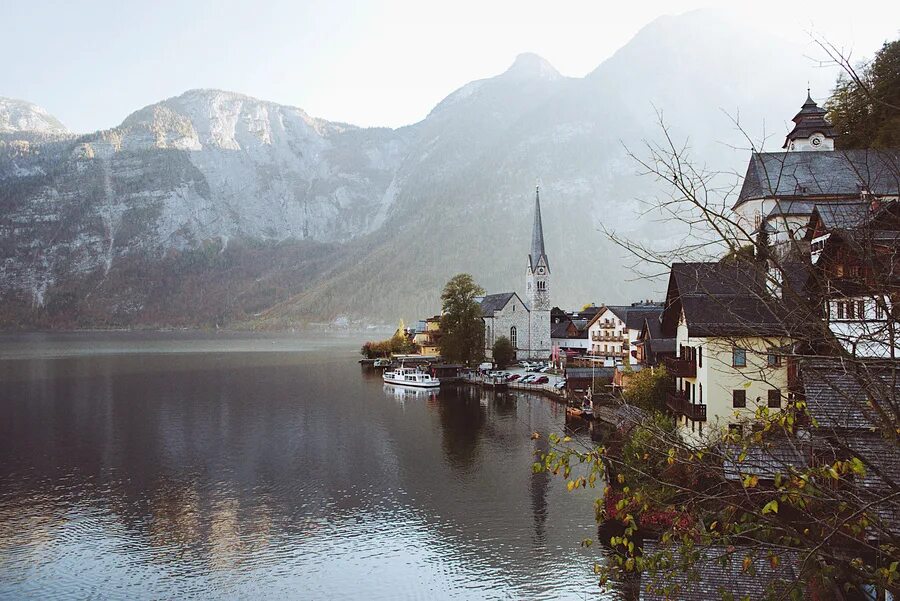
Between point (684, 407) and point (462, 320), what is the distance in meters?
60.5

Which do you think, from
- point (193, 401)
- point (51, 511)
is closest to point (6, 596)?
point (51, 511)

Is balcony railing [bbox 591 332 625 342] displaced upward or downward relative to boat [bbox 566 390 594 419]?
upward

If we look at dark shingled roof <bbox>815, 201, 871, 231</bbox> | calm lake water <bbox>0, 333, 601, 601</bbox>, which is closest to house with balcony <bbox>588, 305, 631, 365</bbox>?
calm lake water <bbox>0, 333, 601, 601</bbox>

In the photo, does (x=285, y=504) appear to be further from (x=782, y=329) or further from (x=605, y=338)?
(x=605, y=338)

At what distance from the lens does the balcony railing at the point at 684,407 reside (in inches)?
1261

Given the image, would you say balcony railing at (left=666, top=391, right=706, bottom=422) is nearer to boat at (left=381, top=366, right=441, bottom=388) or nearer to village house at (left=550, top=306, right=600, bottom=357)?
boat at (left=381, top=366, right=441, bottom=388)

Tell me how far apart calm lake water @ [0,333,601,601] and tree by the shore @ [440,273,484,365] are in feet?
87.4

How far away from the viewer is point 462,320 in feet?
306

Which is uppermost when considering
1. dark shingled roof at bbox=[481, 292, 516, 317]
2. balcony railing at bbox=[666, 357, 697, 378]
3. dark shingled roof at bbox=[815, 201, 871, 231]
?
dark shingled roof at bbox=[481, 292, 516, 317]

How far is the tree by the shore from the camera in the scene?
9338 centimetres

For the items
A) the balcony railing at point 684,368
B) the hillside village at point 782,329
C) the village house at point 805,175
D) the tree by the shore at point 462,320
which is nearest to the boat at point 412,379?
the tree by the shore at point 462,320

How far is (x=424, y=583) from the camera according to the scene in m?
24.2

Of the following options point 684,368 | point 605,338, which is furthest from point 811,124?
point 684,368

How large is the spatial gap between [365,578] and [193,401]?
5066cm
